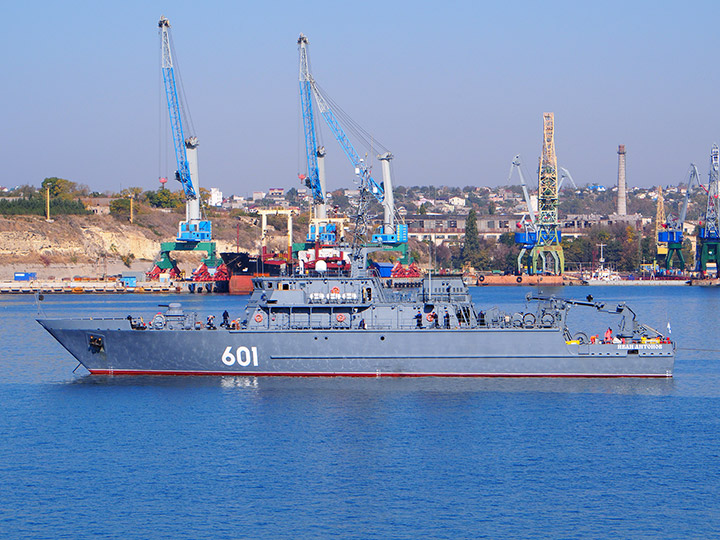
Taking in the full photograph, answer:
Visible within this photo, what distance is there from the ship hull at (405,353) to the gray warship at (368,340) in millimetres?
44

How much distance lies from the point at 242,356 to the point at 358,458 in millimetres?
13054

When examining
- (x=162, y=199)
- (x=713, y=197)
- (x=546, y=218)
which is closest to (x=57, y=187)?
(x=162, y=199)

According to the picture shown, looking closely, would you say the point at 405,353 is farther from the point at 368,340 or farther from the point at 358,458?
the point at 358,458

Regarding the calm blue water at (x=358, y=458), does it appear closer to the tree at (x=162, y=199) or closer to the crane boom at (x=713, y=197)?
the crane boom at (x=713, y=197)

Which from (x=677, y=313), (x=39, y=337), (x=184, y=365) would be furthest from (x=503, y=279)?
(x=184, y=365)

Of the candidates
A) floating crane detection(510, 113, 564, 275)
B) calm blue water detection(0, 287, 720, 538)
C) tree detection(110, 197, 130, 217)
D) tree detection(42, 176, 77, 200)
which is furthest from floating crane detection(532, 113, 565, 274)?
calm blue water detection(0, 287, 720, 538)

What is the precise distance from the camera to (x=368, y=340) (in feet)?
134

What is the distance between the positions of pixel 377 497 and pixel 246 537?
4358 mm

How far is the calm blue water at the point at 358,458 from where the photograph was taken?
24188 millimetres

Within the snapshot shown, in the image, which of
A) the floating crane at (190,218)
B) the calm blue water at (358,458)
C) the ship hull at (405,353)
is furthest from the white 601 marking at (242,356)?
the floating crane at (190,218)

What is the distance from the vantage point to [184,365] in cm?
4194

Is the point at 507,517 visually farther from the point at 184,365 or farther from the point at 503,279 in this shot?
the point at 503,279

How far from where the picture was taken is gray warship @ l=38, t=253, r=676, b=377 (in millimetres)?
40688

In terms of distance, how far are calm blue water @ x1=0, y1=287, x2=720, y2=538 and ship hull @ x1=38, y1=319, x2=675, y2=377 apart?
72 centimetres
